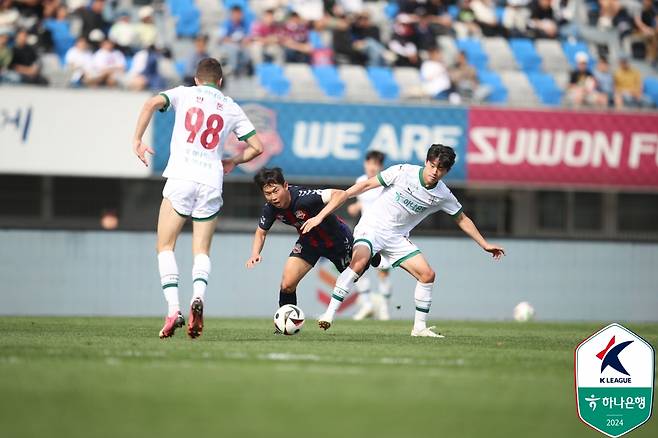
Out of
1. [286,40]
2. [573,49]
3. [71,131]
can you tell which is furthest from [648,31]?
[71,131]

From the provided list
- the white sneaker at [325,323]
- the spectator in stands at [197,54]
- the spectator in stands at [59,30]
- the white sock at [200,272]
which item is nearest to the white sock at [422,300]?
the white sneaker at [325,323]

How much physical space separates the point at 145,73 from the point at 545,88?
7.48 meters

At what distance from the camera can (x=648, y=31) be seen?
81.9ft

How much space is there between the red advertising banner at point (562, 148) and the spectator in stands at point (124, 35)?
628cm

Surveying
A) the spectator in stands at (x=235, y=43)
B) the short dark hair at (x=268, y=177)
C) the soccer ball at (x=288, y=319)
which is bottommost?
the soccer ball at (x=288, y=319)

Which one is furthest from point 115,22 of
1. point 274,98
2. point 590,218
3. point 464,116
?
point 590,218

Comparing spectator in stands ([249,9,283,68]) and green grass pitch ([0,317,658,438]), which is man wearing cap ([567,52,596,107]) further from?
green grass pitch ([0,317,658,438])

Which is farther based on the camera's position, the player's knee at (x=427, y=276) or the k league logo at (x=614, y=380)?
the player's knee at (x=427, y=276)

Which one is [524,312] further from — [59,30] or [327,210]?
[59,30]

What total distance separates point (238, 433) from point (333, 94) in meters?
16.5

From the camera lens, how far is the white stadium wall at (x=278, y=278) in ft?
66.3

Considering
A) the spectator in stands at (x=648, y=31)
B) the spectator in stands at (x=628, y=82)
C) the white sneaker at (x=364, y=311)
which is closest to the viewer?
the white sneaker at (x=364, y=311)

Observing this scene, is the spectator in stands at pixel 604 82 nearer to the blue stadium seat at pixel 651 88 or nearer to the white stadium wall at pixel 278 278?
the blue stadium seat at pixel 651 88

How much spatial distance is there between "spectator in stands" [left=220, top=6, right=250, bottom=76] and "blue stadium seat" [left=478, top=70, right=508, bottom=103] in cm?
449
